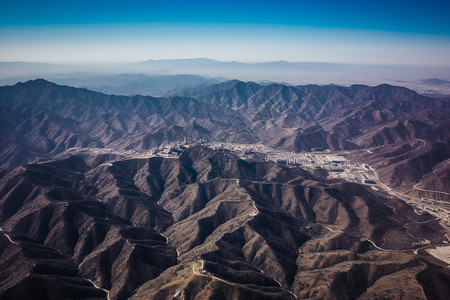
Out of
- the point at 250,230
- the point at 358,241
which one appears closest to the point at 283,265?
the point at 250,230

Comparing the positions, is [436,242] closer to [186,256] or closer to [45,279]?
[186,256]

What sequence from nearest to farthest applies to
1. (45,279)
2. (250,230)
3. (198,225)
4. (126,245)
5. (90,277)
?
1. (45,279)
2. (90,277)
3. (126,245)
4. (250,230)
5. (198,225)

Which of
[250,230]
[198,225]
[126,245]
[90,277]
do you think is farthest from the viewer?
[198,225]

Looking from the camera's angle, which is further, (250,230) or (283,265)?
(250,230)

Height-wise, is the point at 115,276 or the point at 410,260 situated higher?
the point at 410,260

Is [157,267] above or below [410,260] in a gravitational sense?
below

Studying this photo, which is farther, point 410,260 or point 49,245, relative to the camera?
point 49,245

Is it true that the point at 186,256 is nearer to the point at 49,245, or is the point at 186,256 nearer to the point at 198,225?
the point at 198,225

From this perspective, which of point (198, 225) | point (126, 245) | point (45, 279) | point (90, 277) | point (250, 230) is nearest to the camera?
point (45, 279)

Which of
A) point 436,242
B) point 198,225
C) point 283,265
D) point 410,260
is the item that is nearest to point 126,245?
point 198,225
